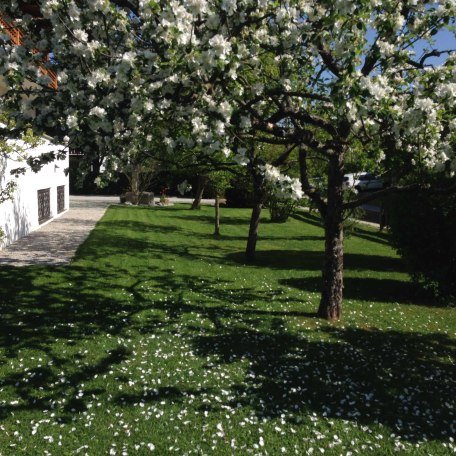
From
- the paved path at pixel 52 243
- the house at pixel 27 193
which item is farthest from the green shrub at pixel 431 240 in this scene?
the paved path at pixel 52 243

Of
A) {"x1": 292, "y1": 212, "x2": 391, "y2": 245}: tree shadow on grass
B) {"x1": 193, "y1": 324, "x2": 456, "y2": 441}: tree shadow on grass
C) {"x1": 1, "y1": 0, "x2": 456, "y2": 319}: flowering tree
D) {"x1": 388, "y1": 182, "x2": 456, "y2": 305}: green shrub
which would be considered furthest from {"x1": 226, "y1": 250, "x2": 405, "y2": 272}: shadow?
→ {"x1": 1, "y1": 0, "x2": 456, "y2": 319}: flowering tree

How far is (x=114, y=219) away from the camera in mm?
25453

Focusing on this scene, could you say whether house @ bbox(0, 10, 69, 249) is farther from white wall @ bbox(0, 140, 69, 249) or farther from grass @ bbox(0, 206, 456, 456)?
grass @ bbox(0, 206, 456, 456)

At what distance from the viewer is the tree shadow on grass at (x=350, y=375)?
5.70 m

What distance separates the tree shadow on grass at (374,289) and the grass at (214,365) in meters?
0.08

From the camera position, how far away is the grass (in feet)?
16.7

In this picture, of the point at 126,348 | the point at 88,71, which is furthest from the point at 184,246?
the point at 88,71

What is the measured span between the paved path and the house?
1.35 feet

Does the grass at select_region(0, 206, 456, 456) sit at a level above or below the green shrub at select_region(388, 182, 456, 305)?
below

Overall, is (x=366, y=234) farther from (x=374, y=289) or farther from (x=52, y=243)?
(x=52, y=243)

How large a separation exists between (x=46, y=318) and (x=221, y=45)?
20.0 ft

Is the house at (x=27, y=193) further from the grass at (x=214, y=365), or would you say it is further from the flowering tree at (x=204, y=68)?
the flowering tree at (x=204, y=68)

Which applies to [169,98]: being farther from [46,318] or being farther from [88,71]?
[46,318]

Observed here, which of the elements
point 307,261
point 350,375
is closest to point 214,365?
point 350,375
